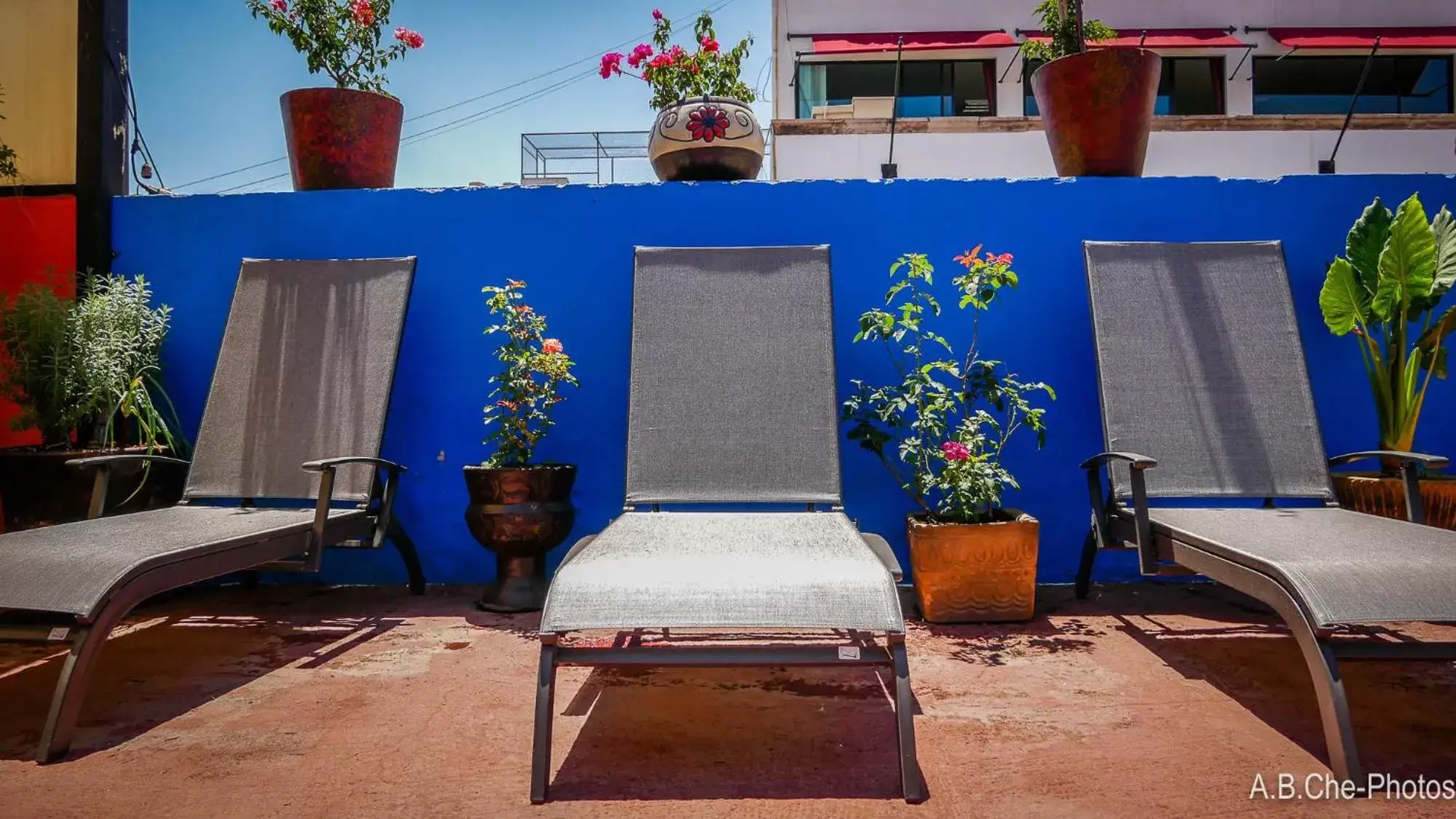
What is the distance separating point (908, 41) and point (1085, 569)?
10.5 meters

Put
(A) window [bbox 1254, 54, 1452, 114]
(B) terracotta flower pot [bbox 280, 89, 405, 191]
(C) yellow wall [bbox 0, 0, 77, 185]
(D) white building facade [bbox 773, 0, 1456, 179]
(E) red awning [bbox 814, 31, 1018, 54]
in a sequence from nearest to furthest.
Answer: (B) terracotta flower pot [bbox 280, 89, 405, 191] → (C) yellow wall [bbox 0, 0, 77, 185] → (D) white building facade [bbox 773, 0, 1456, 179] → (E) red awning [bbox 814, 31, 1018, 54] → (A) window [bbox 1254, 54, 1452, 114]

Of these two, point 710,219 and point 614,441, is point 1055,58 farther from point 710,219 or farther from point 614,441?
point 614,441

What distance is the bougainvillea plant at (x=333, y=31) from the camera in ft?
12.1

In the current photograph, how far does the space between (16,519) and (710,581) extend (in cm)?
272

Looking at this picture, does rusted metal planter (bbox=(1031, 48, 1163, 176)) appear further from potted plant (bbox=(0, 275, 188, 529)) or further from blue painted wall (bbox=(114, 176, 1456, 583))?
potted plant (bbox=(0, 275, 188, 529))

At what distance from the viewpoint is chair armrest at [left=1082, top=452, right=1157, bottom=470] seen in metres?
2.31

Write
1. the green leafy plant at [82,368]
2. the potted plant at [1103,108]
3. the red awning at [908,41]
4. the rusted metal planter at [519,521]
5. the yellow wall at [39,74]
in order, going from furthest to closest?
the red awning at [908,41] < the yellow wall at [39,74] < the potted plant at [1103,108] < the green leafy plant at [82,368] < the rusted metal planter at [519,521]

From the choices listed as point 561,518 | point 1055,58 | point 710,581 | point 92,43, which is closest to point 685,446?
point 561,518

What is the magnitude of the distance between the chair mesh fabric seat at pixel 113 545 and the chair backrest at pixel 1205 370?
8.92 feet

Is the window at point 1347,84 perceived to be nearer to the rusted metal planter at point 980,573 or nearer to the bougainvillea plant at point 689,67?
the bougainvillea plant at point 689,67

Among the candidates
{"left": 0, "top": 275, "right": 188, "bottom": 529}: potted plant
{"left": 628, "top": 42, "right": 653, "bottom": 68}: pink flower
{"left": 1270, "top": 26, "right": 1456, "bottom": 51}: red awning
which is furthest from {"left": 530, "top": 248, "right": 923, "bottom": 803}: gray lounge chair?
{"left": 1270, "top": 26, "right": 1456, "bottom": 51}: red awning

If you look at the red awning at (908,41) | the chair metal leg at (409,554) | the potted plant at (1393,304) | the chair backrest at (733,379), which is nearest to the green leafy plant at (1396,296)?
the potted plant at (1393,304)

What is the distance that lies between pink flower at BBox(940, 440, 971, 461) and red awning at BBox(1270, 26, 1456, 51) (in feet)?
39.4

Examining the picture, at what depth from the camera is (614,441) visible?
3443 mm
